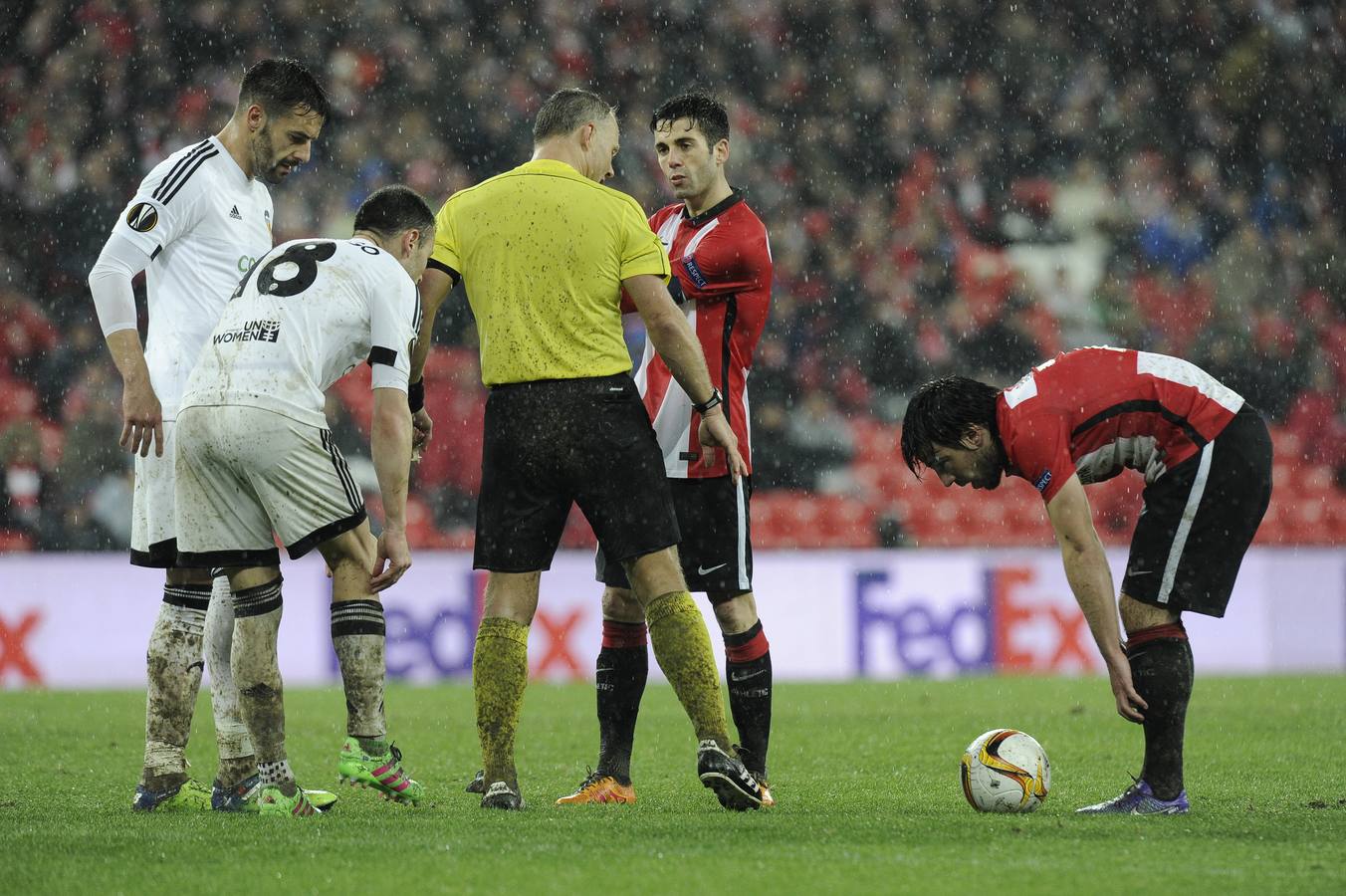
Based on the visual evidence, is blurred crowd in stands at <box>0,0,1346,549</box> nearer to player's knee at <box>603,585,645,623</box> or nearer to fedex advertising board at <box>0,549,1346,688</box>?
fedex advertising board at <box>0,549,1346,688</box>

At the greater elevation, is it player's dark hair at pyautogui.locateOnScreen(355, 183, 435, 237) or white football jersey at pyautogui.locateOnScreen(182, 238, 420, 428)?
player's dark hair at pyautogui.locateOnScreen(355, 183, 435, 237)

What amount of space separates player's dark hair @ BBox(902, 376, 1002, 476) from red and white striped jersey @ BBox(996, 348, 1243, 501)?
1.9 inches

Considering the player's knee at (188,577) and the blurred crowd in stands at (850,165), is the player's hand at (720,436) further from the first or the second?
the blurred crowd in stands at (850,165)

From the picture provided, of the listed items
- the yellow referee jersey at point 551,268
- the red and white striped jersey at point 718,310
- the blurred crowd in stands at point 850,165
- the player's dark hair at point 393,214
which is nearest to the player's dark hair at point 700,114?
the red and white striped jersey at point 718,310

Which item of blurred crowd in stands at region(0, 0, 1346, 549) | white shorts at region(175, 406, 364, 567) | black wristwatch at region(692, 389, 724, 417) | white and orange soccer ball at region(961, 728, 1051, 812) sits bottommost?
white and orange soccer ball at region(961, 728, 1051, 812)

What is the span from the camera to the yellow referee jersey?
454 centimetres

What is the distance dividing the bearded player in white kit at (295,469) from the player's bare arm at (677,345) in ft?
2.21

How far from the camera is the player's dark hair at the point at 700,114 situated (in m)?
5.31

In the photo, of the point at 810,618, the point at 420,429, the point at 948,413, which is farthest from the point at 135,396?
the point at 810,618

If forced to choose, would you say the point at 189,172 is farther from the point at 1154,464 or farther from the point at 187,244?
the point at 1154,464

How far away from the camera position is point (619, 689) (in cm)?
513

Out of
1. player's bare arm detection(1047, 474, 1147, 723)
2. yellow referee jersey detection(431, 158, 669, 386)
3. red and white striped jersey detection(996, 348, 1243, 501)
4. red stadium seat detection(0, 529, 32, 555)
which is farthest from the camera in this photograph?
red stadium seat detection(0, 529, 32, 555)

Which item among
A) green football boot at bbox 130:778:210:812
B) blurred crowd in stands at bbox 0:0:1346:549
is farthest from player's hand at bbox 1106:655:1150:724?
blurred crowd in stands at bbox 0:0:1346:549

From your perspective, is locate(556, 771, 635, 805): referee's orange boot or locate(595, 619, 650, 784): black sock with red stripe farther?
locate(595, 619, 650, 784): black sock with red stripe
